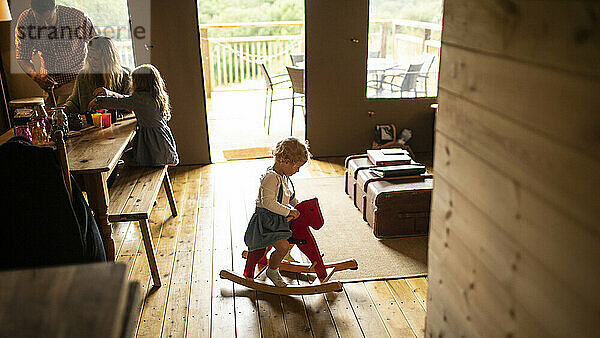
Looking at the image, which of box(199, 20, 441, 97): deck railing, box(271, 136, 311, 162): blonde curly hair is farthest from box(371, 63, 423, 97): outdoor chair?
box(199, 20, 441, 97): deck railing

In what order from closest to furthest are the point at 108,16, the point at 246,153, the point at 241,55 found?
the point at 108,16, the point at 246,153, the point at 241,55

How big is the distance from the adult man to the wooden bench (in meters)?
1.39

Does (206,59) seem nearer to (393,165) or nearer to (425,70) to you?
(425,70)

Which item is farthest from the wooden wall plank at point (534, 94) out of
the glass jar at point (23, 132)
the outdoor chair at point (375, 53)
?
the outdoor chair at point (375, 53)

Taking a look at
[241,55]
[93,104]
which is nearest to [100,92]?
[93,104]

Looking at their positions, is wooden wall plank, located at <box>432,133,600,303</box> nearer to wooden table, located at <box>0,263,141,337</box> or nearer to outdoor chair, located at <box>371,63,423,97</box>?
wooden table, located at <box>0,263,141,337</box>

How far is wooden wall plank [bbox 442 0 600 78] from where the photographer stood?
833mm

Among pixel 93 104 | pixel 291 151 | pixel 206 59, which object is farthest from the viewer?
pixel 206 59

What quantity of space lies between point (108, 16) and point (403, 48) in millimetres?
2682

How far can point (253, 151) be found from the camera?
16.9 ft

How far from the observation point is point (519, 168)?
105cm

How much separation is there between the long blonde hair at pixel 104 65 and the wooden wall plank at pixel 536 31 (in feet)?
8.34

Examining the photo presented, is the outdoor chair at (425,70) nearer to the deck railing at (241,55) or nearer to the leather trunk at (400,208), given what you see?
the leather trunk at (400,208)

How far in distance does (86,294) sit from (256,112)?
609cm
